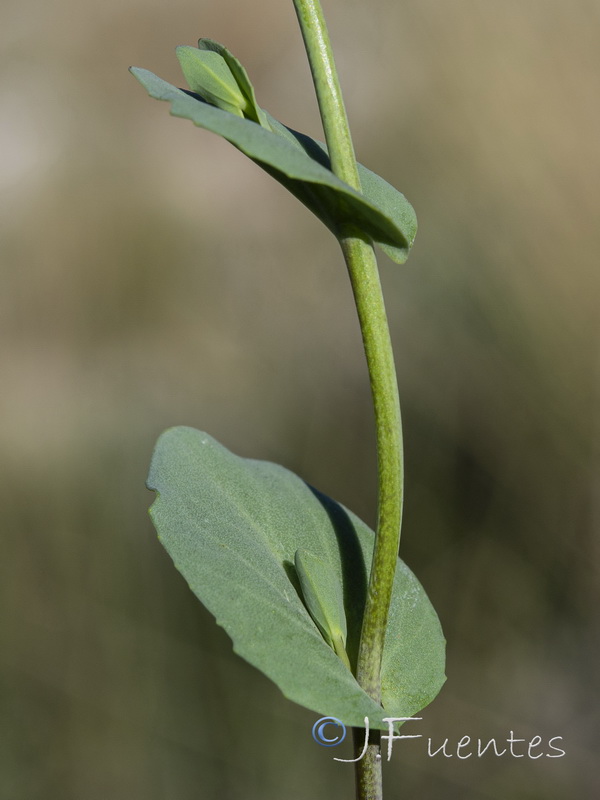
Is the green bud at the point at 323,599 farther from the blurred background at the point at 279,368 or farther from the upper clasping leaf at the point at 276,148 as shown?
the blurred background at the point at 279,368

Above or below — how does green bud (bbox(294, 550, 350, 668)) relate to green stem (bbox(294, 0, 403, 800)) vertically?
below

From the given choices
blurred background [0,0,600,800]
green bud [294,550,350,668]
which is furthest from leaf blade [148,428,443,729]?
blurred background [0,0,600,800]

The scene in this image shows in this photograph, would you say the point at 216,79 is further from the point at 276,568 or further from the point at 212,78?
the point at 276,568

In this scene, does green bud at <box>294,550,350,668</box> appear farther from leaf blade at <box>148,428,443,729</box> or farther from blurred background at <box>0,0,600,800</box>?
blurred background at <box>0,0,600,800</box>

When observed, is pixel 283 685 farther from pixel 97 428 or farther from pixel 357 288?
pixel 97 428

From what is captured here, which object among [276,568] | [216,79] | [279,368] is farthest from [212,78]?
[279,368]
